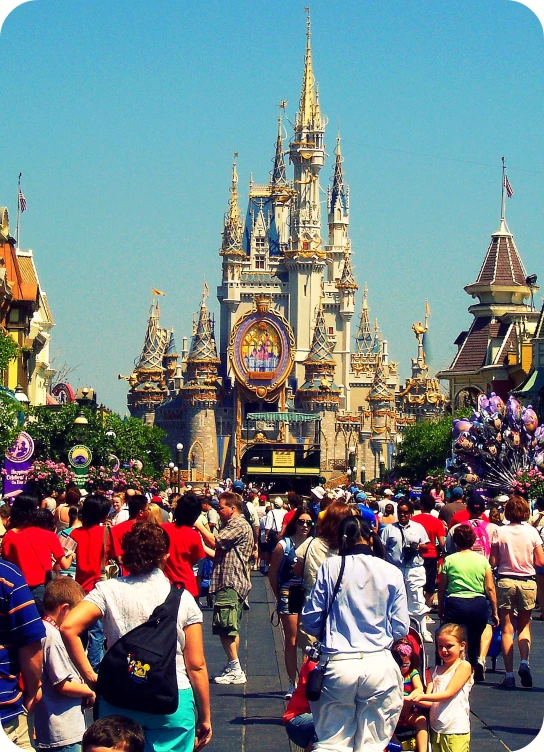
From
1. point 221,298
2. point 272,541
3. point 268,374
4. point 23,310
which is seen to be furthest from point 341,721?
point 221,298

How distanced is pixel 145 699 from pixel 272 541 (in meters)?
18.3

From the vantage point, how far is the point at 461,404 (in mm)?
104875

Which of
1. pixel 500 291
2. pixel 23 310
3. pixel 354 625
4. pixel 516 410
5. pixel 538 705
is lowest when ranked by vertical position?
pixel 538 705

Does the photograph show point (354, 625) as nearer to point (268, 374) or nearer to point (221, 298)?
point (268, 374)

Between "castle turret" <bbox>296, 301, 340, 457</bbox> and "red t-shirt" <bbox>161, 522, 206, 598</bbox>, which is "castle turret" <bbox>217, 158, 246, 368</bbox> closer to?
"castle turret" <bbox>296, 301, 340, 457</bbox>

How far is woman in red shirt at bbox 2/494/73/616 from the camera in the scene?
13.0m

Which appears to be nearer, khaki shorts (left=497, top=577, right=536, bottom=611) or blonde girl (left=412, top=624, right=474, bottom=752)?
blonde girl (left=412, top=624, right=474, bottom=752)

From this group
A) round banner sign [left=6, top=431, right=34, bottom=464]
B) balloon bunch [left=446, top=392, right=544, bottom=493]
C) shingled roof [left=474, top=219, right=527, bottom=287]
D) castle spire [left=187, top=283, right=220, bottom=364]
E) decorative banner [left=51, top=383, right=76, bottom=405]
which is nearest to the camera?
round banner sign [left=6, top=431, right=34, bottom=464]

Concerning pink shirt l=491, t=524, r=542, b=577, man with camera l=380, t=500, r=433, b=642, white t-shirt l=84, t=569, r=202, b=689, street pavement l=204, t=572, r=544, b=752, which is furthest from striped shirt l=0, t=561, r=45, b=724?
man with camera l=380, t=500, r=433, b=642

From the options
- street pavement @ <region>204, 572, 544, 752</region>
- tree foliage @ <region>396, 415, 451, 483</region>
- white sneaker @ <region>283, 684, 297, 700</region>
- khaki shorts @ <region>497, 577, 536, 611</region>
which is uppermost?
tree foliage @ <region>396, 415, 451, 483</region>

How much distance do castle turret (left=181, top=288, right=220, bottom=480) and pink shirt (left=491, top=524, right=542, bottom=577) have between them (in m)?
122

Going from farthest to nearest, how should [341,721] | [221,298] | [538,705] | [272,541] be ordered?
[221,298]
[272,541]
[538,705]
[341,721]

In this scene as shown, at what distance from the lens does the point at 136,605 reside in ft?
28.8

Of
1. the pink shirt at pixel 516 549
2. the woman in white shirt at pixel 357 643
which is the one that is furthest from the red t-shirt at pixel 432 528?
the woman in white shirt at pixel 357 643
